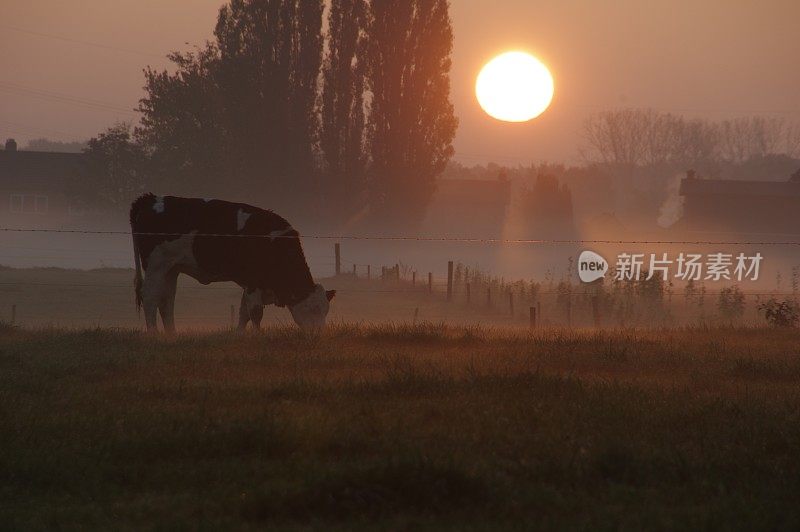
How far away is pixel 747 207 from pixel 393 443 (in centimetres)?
7752

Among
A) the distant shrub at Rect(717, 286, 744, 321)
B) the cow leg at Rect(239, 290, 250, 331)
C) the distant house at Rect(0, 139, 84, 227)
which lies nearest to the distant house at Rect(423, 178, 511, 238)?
the distant house at Rect(0, 139, 84, 227)

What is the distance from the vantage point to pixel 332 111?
57688mm

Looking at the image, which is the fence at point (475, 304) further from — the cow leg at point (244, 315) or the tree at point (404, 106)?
the tree at point (404, 106)

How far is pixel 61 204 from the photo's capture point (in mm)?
83312

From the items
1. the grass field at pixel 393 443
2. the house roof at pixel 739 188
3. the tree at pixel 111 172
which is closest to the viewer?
the grass field at pixel 393 443

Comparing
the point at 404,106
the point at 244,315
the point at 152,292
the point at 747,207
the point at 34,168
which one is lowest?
the point at 244,315

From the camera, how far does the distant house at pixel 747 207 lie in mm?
79750

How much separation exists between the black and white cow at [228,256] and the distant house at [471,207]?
75.0 m

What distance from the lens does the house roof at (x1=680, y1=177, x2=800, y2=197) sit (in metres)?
79.7

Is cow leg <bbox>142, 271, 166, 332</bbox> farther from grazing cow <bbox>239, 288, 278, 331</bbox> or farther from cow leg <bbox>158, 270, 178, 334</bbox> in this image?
grazing cow <bbox>239, 288, 278, 331</bbox>

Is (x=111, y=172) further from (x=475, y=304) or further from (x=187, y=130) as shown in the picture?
(x=475, y=304)

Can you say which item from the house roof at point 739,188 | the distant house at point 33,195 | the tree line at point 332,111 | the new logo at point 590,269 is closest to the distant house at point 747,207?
the house roof at point 739,188

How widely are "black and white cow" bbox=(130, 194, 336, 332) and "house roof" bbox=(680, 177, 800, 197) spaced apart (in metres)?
67.6

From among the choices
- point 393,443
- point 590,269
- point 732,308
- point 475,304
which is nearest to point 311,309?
point 393,443
